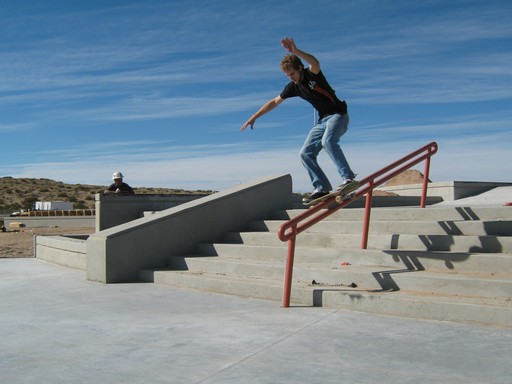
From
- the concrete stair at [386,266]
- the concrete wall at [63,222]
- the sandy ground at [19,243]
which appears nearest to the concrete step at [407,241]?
the concrete stair at [386,266]

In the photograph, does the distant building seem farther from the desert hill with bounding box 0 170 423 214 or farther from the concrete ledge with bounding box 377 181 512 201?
the concrete ledge with bounding box 377 181 512 201

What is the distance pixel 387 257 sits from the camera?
20.2 feet

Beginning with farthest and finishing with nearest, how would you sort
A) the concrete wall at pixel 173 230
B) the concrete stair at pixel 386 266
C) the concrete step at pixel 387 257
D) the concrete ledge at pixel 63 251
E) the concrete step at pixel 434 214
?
the concrete ledge at pixel 63 251 < the concrete wall at pixel 173 230 < the concrete step at pixel 434 214 < the concrete step at pixel 387 257 < the concrete stair at pixel 386 266

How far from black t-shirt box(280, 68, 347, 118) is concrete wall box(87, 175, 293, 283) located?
102 inches

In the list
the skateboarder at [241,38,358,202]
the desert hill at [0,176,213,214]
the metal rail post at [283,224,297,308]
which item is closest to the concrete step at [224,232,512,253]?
the skateboarder at [241,38,358,202]

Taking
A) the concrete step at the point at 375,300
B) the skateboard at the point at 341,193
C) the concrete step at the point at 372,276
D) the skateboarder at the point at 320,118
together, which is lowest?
the concrete step at the point at 375,300

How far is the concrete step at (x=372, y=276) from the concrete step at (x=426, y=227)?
37.7 inches

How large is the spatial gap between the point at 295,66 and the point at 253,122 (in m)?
1.09

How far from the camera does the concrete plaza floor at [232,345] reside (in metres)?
3.55

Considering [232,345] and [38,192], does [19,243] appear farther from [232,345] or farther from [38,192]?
[38,192]

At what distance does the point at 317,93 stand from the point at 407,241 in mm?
2022

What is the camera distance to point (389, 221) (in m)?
7.09

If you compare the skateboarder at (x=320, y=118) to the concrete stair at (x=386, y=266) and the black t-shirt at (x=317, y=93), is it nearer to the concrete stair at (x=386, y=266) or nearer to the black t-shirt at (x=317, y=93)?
the black t-shirt at (x=317, y=93)

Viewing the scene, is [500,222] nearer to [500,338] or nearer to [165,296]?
[500,338]
